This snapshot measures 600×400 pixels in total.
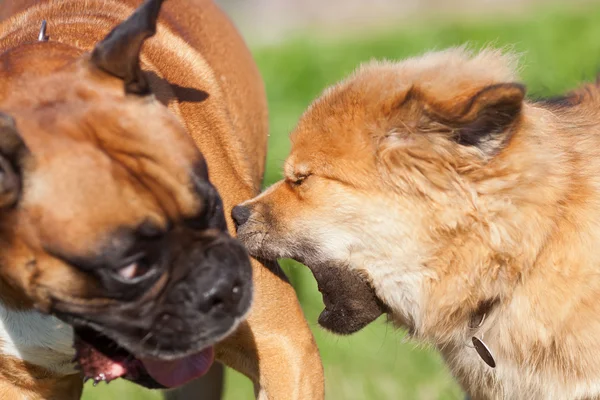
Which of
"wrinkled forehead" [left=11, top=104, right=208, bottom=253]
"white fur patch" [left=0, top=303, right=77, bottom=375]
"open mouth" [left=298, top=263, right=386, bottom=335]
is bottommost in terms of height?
"open mouth" [left=298, top=263, right=386, bottom=335]

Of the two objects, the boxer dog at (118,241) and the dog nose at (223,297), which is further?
the dog nose at (223,297)

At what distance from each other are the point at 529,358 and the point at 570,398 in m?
0.22

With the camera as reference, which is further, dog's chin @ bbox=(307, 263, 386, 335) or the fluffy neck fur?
dog's chin @ bbox=(307, 263, 386, 335)

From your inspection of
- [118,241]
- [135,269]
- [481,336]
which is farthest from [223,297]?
[481,336]

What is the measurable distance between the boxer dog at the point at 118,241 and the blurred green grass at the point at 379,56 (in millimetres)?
1689

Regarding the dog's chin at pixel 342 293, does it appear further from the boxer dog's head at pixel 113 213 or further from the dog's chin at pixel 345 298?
the boxer dog's head at pixel 113 213

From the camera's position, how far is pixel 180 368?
3.54 meters

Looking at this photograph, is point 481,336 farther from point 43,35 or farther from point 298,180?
point 43,35

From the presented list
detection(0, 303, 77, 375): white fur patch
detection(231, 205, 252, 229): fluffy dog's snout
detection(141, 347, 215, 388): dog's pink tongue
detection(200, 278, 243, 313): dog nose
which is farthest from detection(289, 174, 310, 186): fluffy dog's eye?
detection(0, 303, 77, 375): white fur patch

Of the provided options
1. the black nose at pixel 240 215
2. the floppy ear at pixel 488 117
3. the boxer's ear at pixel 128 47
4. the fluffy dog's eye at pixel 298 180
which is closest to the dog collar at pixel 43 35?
the boxer's ear at pixel 128 47

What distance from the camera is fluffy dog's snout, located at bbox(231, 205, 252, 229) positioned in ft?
12.1

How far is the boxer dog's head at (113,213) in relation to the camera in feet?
9.57

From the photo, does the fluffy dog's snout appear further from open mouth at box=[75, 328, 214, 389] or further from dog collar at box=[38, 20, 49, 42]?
dog collar at box=[38, 20, 49, 42]

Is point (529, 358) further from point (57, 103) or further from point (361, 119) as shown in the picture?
point (57, 103)
